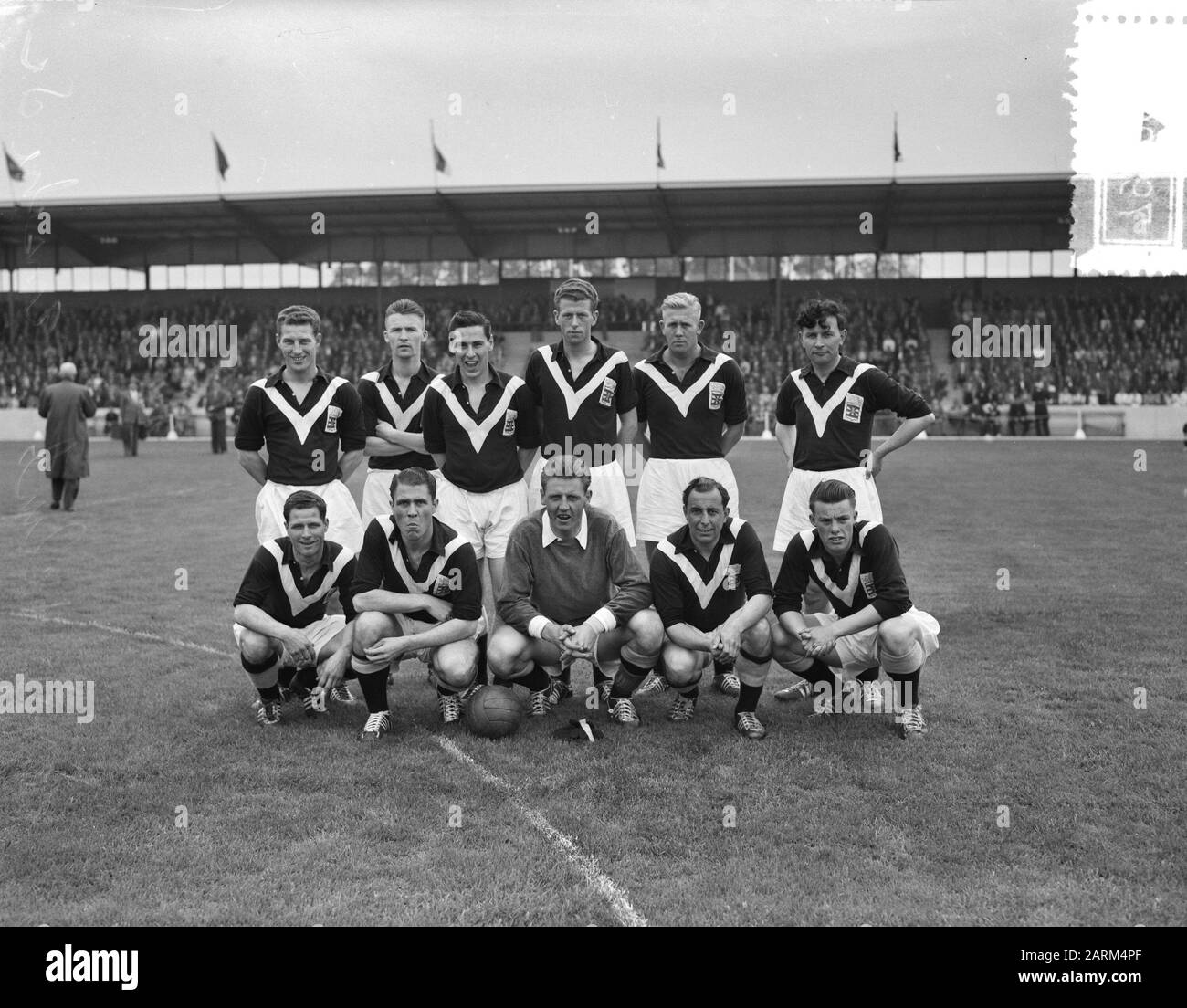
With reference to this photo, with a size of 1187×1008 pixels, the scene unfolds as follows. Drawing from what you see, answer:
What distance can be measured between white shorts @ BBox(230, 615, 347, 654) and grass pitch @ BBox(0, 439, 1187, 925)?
0.40 metres

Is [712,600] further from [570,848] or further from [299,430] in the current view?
[299,430]

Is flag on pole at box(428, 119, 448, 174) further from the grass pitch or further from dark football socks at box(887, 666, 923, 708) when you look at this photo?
dark football socks at box(887, 666, 923, 708)

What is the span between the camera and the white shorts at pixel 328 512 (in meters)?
5.70

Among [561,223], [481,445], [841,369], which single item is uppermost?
[561,223]

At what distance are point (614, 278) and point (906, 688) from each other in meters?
35.7

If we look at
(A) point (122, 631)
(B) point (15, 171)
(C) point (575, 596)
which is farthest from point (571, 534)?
(B) point (15, 171)

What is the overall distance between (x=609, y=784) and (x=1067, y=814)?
1.71 meters

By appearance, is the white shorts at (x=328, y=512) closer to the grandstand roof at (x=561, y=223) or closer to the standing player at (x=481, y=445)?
the standing player at (x=481, y=445)

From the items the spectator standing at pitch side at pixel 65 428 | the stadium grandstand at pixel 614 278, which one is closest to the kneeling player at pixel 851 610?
the spectator standing at pitch side at pixel 65 428

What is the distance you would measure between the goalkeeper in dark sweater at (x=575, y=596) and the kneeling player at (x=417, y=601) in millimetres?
186

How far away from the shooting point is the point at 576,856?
142 inches

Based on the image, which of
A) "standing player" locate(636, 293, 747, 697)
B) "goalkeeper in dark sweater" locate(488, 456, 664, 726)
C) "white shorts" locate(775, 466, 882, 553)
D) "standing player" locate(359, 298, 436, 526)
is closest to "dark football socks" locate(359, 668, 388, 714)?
"goalkeeper in dark sweater" locate(488, 456, 664, 726)

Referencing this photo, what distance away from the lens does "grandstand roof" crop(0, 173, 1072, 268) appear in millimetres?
33406

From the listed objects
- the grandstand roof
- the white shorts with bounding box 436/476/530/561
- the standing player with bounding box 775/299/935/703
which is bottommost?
the white shorts with bounding box 436/476/530/561
